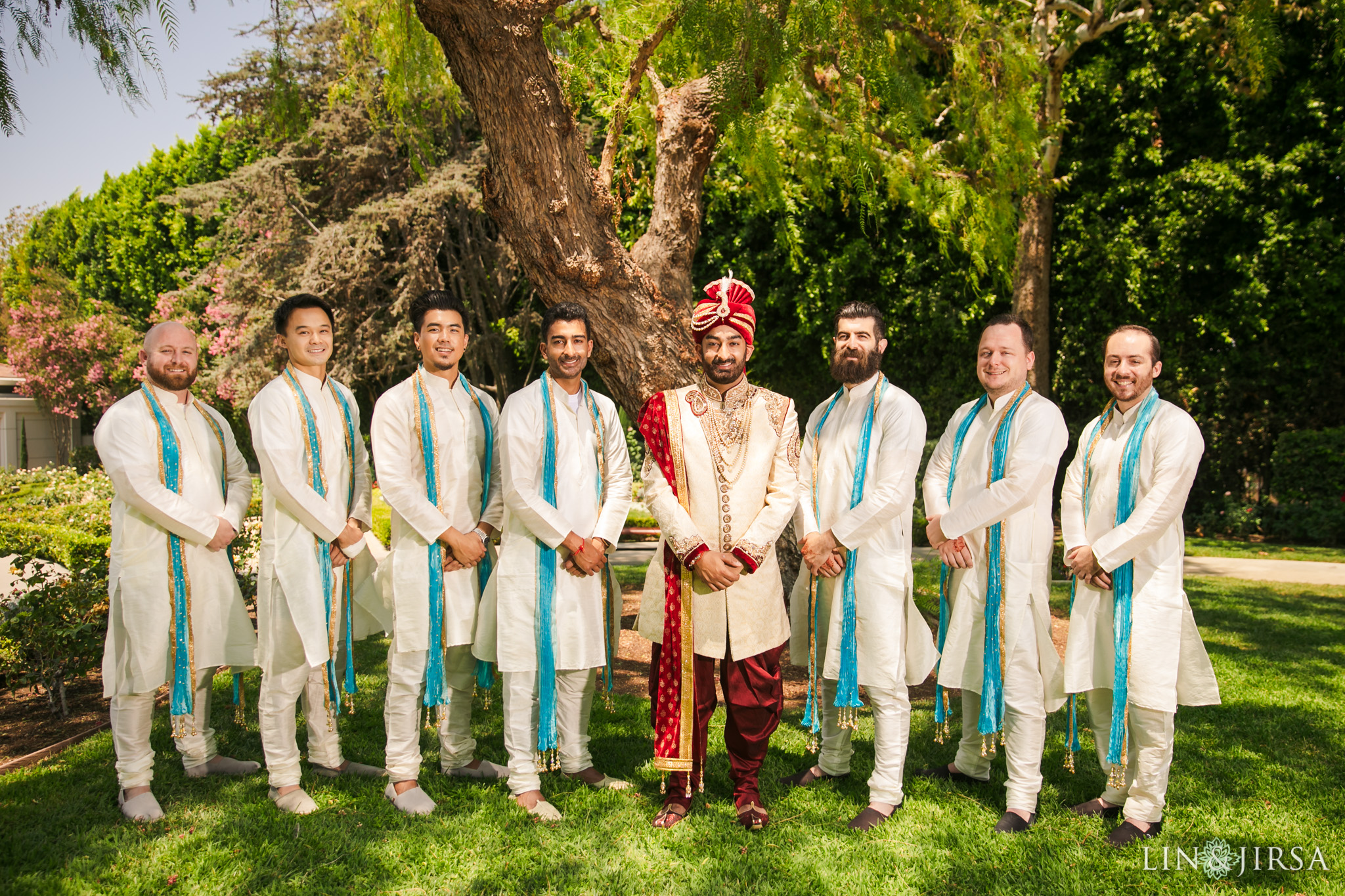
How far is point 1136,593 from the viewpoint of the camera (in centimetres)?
334

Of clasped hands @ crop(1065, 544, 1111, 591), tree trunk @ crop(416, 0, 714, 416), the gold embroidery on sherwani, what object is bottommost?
clasped hands @ crop(1065, 544, 1111, 591)

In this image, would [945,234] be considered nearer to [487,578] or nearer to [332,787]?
[487,578]

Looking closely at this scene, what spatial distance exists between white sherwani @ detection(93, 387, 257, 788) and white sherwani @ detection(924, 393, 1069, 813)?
3.19 metres

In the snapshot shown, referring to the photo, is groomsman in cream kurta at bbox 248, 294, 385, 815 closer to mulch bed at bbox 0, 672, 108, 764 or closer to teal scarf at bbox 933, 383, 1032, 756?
mulch bed at bbox 0, 672, 108, 764

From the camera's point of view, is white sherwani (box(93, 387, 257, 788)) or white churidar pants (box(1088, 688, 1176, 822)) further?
white sherwani (box(93, 387, 257, 788))

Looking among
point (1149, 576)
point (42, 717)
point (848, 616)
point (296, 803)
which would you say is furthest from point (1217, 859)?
point (42, 717)

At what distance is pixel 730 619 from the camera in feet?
11.2

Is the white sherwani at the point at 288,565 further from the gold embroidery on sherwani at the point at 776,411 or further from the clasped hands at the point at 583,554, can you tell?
the gold embroidery on sherwani at the point at 776,411

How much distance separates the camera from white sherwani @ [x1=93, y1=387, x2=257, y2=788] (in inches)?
141

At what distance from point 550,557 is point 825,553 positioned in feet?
3.90

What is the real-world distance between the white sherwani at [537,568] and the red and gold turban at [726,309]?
1.86 ft

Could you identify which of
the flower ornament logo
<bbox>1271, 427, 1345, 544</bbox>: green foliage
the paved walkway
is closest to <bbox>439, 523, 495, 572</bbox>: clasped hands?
the flower ornament logo

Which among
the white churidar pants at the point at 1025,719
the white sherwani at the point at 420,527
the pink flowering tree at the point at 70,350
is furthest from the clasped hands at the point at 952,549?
the pink flowering tree at the point at 70,350

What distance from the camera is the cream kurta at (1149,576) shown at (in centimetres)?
325
